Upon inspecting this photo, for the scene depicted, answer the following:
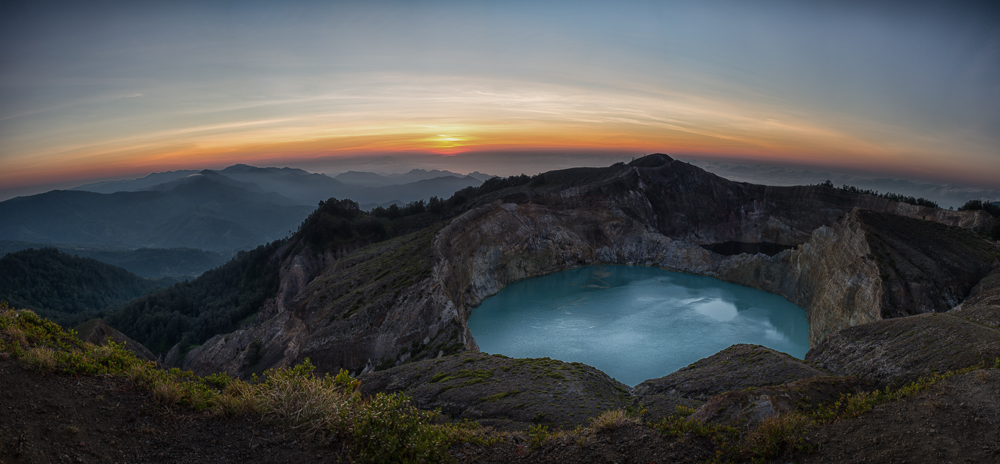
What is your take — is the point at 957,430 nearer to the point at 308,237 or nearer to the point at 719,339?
the point at 719,339

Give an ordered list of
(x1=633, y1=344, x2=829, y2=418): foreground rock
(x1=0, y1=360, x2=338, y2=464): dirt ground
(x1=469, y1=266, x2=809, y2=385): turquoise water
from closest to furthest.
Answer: (x1=0, y1=360, x2=338, y2=464): dirt ground
(x1=633, y1=344, x2=829, y2=418): foreground rock
(x1=469, y1=266, x2=809, y2=385): turquoise water

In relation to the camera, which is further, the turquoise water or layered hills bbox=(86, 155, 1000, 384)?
the turquoise water

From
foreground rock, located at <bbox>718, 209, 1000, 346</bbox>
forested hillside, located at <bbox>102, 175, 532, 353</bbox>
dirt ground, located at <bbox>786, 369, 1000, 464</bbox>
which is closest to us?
dirt ground, located at <bbox>786, 369, 1000, 464</bbox>

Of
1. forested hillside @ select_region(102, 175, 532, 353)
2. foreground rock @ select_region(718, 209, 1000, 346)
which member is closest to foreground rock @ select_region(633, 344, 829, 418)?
foreground rock @ select_region(718, 209, 1000, 346)

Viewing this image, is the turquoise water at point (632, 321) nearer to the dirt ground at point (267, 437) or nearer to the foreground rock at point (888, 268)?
the foreground rock at point (888, 268)

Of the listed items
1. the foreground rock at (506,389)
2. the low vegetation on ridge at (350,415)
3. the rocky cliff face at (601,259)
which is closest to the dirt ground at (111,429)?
the low vegetation on ridge at (350,415)

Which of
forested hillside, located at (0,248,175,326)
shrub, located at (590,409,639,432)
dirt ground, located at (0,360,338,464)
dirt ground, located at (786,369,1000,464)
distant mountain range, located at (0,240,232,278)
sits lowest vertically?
distant mountain range, located at (0,240,232,278)

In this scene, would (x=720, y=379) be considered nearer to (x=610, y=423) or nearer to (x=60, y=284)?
(x=610, y=423)

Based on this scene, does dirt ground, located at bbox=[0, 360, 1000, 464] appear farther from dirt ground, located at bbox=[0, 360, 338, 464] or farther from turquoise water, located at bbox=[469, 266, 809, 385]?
turquoise water, located at bbox=[469, 266, 809, 385]
